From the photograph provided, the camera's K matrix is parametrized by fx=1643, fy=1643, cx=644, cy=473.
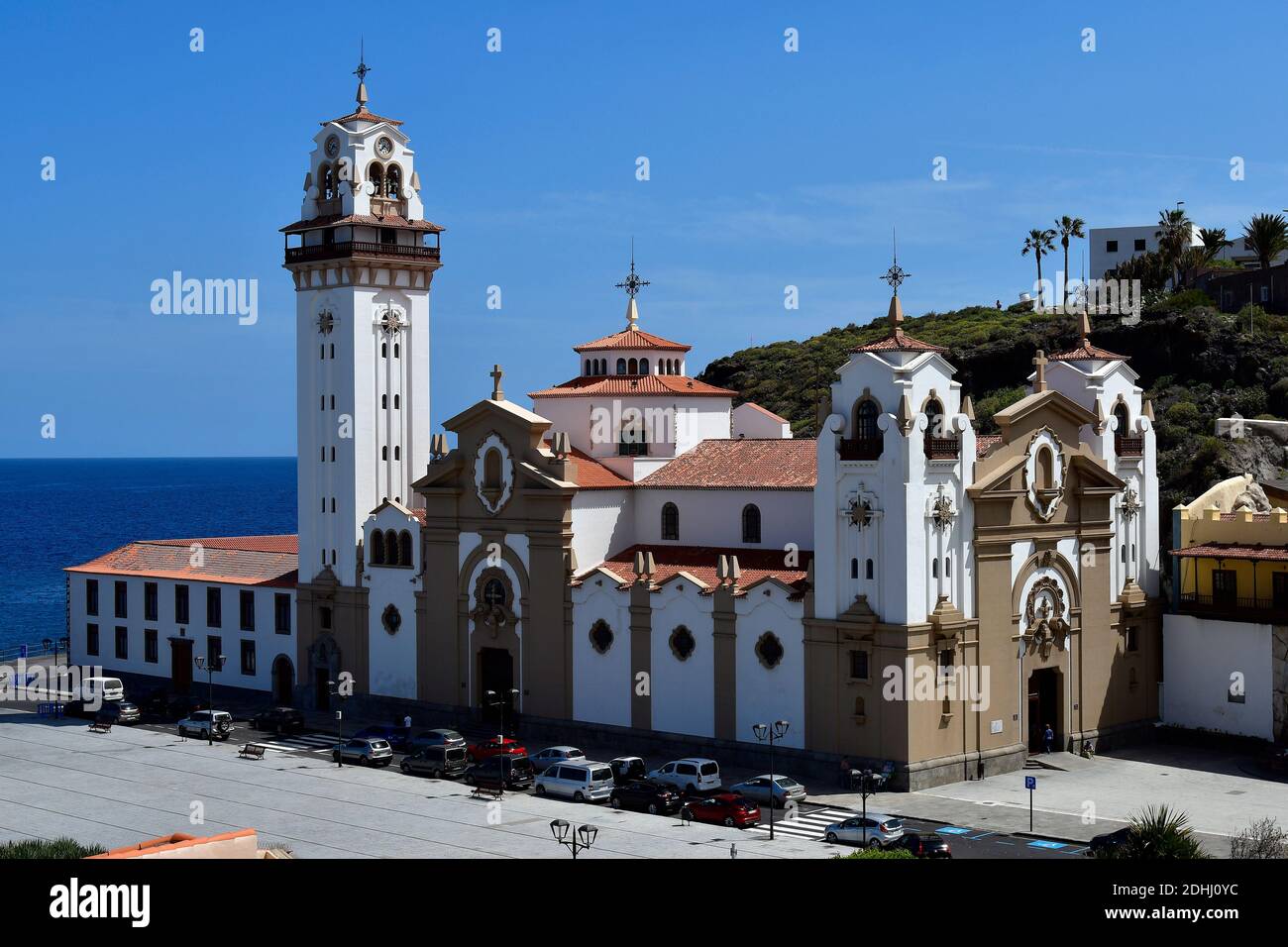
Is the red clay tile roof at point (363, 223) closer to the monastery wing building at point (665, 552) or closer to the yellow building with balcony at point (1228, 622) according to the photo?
the monastery wing building at point (665, 552)

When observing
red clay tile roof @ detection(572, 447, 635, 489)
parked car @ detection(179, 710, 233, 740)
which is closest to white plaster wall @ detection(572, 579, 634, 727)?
red clay tile roof @ detection(572, 447, 635, 489)

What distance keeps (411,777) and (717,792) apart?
1180 centimetres

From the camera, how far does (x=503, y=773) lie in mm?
55469

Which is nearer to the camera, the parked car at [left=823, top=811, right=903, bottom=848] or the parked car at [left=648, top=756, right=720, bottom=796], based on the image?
the parked car at [left=823, top=811, right=903, bottom=848]

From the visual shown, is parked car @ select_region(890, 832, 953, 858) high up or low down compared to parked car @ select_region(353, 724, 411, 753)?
down

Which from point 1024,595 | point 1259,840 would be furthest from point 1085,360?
point 1259,840

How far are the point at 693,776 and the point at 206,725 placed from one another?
2365cm

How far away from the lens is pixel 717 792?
53312 mm

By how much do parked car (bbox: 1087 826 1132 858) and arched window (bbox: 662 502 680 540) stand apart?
24.5 m

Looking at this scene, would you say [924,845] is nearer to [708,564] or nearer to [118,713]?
[708,564]

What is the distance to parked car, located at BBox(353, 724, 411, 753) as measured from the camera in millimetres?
62938

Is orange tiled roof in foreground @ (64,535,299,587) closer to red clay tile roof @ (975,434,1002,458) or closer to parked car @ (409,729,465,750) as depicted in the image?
parked car @ (409,729,465,750)
